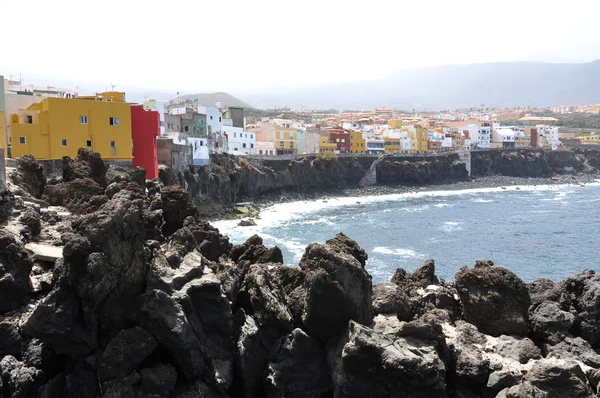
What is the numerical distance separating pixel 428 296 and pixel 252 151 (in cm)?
7999

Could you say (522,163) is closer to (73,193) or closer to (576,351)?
(73,193)

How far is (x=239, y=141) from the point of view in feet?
312

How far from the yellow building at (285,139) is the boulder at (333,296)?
3470 inches

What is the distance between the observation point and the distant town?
39031mm

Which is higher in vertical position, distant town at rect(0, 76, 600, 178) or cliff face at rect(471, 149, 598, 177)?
distant town at rect(0, 76, 600, 178)

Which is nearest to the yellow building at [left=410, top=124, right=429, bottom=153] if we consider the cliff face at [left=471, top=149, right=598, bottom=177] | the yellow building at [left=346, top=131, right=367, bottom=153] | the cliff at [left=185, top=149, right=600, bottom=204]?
the cliff at [left=185, top=149, right=600, bottom=204]

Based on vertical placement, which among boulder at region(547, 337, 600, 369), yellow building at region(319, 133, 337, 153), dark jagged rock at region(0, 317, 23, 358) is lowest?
boulder at region(547, 337, 600, 369)

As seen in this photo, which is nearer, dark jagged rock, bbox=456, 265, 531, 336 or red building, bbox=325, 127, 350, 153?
dark jagged rock, bbox=456, 265, 531, 336

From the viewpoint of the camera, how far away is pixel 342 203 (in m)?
83.1

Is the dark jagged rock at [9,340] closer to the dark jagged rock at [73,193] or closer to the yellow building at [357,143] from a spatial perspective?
the dark jagged rock at [73,193]

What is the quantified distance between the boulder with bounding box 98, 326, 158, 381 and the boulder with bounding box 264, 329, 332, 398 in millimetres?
3354

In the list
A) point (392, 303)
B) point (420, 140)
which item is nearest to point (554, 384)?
point (392, 303)

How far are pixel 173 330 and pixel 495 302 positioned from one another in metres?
11.0

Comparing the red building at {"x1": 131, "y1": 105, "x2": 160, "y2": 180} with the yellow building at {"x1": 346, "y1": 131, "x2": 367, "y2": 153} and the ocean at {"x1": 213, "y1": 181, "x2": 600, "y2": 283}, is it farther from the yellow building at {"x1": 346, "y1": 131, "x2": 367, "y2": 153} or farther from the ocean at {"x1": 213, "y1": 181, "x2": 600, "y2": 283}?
the yellow building at {"x1": 346, "y1": 131, "x2": 367, "y2": 153}
